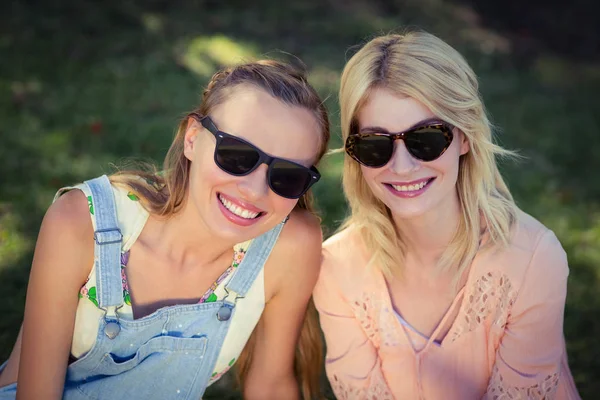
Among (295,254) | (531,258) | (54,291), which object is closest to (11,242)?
(54,291)

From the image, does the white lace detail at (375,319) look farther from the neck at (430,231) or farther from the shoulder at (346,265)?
the neck at (430,231)

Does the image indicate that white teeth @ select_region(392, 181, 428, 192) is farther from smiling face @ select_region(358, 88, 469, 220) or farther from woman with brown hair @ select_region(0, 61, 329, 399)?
woman with brown hair @ select_region(0, 61, 329, 399)

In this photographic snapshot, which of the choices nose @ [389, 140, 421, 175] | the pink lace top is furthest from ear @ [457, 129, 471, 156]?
the pink lace top

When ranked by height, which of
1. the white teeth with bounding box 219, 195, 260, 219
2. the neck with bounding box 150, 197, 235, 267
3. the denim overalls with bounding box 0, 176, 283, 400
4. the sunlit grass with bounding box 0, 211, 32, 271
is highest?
the white teeth with bounding box 219, 195, 260, 219

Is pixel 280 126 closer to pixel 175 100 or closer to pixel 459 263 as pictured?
pixel 459 263

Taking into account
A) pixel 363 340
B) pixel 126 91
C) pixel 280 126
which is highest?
pixel 280 126

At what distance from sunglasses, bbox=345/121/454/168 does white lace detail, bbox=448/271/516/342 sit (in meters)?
0.59

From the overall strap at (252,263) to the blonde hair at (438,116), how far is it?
1.53 feet

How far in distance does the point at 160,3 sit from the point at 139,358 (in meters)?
6.15

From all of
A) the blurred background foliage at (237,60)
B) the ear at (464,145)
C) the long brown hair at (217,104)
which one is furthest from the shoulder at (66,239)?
the ear at (464,145)

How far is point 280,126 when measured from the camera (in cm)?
281

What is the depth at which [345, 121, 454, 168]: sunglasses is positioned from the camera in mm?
2918

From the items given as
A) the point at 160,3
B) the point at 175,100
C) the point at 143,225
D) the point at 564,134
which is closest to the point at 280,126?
the point at 143,225

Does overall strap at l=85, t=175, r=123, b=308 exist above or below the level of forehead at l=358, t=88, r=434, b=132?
below
